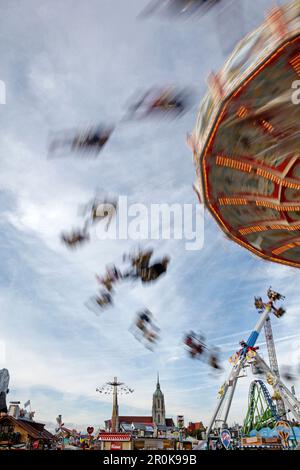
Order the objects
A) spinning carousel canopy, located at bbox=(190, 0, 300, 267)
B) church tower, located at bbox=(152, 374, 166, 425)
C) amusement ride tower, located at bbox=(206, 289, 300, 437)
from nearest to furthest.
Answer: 1. spinning carousel canopy, located at bbox=(190, 0, 300, 267)
2. amusement ride tower, located at bbox=(206, 289, 300, 437)
3. church tower, located at bbox=(152, 374, 166, 425)

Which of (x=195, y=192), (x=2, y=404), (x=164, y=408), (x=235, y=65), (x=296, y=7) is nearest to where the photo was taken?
(x=296, y=7)

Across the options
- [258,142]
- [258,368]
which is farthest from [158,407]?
[258,142]

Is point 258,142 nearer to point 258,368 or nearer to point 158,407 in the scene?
point 258,368

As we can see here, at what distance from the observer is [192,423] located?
313ft

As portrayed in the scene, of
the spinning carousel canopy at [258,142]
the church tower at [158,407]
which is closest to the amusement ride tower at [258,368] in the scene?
the spinning carousel canopy at [258,142]

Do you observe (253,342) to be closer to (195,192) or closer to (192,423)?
(195,192)

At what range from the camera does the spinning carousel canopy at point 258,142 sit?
23.3 feet

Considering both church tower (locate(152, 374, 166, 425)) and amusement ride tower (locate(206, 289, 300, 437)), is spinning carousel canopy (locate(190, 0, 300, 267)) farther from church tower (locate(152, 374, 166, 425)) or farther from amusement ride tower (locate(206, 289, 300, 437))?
church tower (locate(152, 374, 166, 425))

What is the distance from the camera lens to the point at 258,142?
9.88 meters

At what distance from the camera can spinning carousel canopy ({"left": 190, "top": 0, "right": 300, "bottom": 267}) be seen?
711 cm

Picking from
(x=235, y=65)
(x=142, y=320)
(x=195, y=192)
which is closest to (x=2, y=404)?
(x=142, y=320)

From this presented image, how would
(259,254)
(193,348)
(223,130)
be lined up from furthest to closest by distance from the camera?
(193,348) → (259,254) → (223,130)

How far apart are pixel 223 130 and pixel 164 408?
15270 centimetres

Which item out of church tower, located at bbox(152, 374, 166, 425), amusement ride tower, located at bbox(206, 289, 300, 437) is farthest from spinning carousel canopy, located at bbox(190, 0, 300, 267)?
church tower, located at bbox(152, 374, 166, 425)
